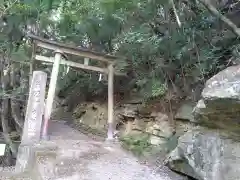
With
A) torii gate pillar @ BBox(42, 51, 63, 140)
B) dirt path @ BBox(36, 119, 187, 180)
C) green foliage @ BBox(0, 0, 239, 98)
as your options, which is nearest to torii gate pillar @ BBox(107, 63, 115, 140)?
green foliage @ BBox(0, 0, 239, 98)

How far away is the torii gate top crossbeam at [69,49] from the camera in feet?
20.3

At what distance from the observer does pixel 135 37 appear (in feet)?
20.6

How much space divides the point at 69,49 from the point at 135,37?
4.71ft

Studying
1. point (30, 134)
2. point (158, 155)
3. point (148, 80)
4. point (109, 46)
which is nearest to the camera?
point (158, 155)

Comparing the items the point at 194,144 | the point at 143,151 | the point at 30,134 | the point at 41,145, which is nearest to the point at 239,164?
the point at 194,144

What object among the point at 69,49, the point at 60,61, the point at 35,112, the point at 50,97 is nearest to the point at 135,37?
the point at 69,49

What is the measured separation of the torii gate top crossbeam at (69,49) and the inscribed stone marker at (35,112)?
651mm

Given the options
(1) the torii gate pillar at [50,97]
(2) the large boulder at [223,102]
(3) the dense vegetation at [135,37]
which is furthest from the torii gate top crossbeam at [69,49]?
(2) the large boulder at [223,102]

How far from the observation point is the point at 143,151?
18.3ft

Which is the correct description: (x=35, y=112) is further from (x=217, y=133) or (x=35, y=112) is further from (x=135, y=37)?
(x=217, y=133)

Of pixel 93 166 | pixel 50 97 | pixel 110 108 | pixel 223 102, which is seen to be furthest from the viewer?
pixel 110 108

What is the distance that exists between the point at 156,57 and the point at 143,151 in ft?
6.09

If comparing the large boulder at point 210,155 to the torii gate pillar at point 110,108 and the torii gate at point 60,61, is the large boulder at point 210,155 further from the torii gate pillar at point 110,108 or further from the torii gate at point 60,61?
the torii gate at point 60,61

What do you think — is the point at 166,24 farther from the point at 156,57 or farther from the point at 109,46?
the point at 109,46
